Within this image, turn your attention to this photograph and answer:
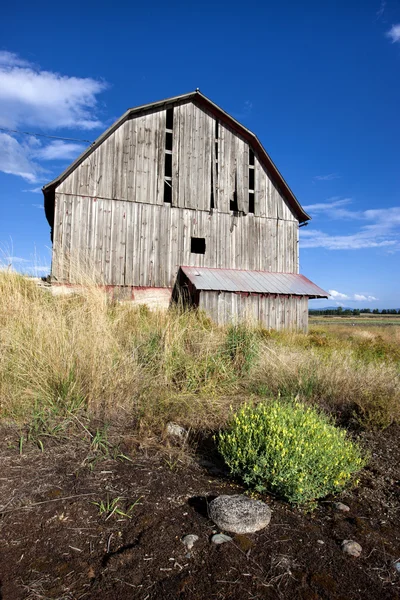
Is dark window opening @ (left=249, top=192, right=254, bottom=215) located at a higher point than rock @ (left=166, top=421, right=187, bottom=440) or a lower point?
higher

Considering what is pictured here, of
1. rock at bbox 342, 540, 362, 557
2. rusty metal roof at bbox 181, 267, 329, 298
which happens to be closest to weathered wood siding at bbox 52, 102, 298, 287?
rusty metal roof at bbox 181, 267, 329, 298

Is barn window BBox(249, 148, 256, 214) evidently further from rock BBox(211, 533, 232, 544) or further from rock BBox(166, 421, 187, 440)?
rock BBox(211, 533, 232, 544)

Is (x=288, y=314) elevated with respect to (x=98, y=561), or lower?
elevated

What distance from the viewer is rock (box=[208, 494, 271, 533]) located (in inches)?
101

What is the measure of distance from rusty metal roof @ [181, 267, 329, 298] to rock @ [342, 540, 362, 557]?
37.9 feet

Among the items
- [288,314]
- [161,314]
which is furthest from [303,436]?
[288,314]

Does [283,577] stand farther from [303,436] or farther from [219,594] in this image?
[303,436]

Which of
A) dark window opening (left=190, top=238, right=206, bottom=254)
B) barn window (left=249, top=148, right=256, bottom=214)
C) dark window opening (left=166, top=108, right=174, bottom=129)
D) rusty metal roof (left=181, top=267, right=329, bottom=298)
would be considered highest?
dark window opening (left=166, top=108, right=174, bottom=129)

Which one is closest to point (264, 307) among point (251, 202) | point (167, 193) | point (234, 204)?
point (234, 204)

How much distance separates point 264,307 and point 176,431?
39.1ft

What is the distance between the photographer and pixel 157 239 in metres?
15.0

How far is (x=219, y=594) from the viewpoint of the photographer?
79.1 inches

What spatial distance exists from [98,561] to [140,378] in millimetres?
2668

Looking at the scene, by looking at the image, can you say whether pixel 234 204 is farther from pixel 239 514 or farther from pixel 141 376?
pixel 239 514
